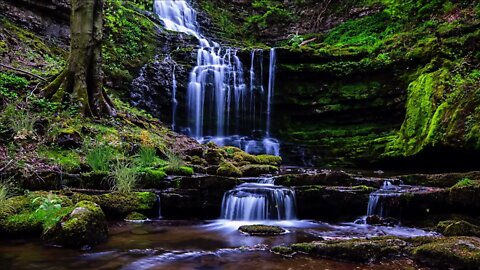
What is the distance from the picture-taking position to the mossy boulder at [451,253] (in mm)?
4234

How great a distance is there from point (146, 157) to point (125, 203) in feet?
5.68

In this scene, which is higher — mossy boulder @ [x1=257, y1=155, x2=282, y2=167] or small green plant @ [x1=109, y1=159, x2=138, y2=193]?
mossy boulder @ [x1=257, y1=155, x2=282, y2=167]

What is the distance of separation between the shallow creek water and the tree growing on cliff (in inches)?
170

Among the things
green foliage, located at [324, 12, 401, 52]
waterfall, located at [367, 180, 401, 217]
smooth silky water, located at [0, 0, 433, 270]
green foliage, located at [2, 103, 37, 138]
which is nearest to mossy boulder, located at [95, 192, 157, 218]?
smooth silky water, located at [0, 0, 433, 270]

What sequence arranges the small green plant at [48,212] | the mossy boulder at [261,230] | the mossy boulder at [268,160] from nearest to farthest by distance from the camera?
the small green plant at [48,212], the mossy boulder at [261,230], the mossy boulder at [268,160]

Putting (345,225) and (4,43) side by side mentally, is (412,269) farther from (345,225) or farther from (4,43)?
(4,43)

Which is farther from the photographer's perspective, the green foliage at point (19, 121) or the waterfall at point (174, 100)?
the waterfall at point (174, 100)

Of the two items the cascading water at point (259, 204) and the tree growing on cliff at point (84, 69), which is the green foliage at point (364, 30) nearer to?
the tree growing on cliff at point (84, 69)

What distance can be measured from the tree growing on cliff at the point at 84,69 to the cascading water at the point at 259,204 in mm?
4363

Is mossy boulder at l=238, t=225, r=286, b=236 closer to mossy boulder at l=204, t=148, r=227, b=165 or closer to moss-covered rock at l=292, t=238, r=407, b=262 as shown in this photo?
moss-covered rock at l=292, t=238, r=407, b=262

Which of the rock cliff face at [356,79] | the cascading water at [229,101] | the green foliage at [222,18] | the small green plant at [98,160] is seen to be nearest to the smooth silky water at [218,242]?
the small green plant at [98,160]

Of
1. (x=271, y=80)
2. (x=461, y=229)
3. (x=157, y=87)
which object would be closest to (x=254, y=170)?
(x=461, y=229)

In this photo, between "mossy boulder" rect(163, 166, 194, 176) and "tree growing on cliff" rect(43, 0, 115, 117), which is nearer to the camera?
"mossy boulder" rect(163, 166, 194, 176)

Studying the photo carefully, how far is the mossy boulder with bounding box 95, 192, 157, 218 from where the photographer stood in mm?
6590
